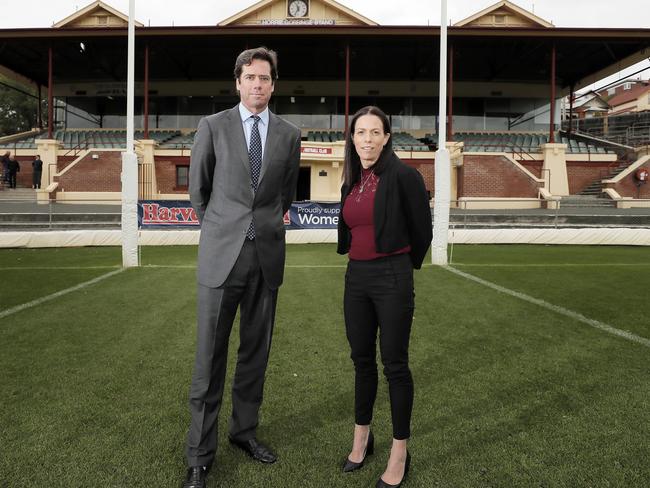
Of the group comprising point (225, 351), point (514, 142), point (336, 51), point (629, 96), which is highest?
point (629, 96)

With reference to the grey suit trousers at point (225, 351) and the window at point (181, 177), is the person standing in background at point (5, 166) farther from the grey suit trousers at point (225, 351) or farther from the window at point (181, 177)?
the grey suit trousers at point (225, 351)

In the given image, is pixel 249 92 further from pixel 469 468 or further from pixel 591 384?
pixel 591 384

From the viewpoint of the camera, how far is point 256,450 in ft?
9.08

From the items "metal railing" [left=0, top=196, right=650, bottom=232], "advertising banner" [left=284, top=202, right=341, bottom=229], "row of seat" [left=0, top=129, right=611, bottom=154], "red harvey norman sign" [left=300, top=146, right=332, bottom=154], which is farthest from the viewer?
"row of seat" [left=0, top=129, right=611, bottom=154]

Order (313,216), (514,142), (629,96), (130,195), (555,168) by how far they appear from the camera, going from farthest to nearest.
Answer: (629,96) → (514,142) → (555,168) → (313,216) → (130,195)

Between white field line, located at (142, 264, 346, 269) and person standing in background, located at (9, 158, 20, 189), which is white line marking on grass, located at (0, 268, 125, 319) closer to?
white field line, located at (142, 264, 346, 269)

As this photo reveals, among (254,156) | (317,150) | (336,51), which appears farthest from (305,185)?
(254,156)

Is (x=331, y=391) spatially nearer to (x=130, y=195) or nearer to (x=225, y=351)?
(x=225, y=351)

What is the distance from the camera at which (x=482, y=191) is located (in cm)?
2514

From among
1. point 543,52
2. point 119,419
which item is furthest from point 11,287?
point 543,52

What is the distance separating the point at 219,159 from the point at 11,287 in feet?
22.4

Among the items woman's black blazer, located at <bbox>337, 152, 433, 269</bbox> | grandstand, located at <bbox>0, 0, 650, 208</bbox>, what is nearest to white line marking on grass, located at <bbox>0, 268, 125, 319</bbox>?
woman's black blazer, located at <bbox>337, 152, 433, 269</bbox>

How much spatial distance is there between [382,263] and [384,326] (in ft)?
1.05

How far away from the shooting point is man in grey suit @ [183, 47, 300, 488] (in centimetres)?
261
